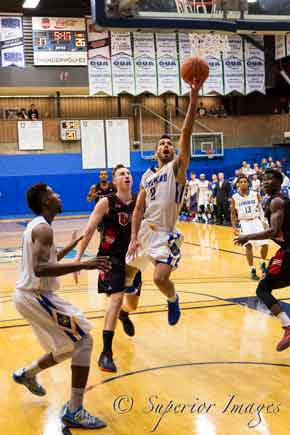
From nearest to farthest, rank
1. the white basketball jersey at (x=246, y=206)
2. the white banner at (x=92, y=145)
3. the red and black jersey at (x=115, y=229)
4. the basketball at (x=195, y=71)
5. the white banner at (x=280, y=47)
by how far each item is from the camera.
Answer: the basketball at (x=195, y=71) → the red and black jersey at (x=115, y=229) → the white basketball jersey at (x=246, y=206) → the white banner at (x=280, y=47) → the white banner at (x=92, y=145)

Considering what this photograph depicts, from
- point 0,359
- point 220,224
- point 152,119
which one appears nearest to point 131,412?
point 0,359

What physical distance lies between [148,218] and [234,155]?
24999 mm

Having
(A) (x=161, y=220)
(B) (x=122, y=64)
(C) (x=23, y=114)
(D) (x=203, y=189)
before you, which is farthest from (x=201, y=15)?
(C) (x=23, y=114)

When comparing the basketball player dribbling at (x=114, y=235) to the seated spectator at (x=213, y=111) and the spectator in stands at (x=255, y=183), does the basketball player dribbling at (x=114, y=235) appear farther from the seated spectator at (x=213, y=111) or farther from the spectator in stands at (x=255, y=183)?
the seated spectator at (x=213, y=111)

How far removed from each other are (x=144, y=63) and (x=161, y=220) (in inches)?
865

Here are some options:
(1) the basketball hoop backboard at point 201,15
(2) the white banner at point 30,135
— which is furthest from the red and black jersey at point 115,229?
(2) the white banner at point 30,135

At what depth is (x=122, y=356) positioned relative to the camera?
5.48 metres

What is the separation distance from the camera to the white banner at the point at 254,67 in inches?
1088

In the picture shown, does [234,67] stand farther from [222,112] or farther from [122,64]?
[122,64]

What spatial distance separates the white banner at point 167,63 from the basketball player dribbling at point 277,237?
21.9m

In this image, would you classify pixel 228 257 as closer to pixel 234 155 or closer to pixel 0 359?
pixel 0 359

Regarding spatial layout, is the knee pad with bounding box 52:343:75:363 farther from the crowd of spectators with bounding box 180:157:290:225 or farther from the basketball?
the crowd of spectators with bounding box 180:157:290:225

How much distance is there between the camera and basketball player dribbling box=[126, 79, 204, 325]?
5273 mm

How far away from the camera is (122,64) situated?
85.1 feet
